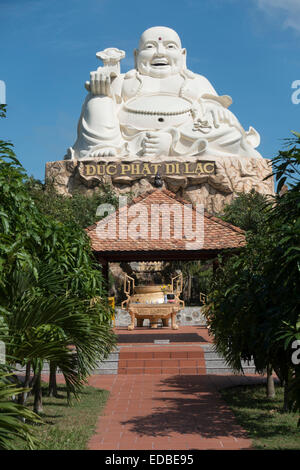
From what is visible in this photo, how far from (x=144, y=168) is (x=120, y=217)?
14.3 metres

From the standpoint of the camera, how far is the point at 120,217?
11.8 m

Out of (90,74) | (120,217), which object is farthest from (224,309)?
(90,74)

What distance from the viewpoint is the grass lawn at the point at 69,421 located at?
4891 mm

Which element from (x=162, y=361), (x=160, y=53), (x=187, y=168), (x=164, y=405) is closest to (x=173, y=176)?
(x=187, y=168)

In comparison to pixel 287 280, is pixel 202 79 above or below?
above

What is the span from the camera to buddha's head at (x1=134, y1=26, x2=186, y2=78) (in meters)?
27.7

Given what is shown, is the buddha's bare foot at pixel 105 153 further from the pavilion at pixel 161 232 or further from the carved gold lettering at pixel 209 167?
the pavilion at pixel 161 232

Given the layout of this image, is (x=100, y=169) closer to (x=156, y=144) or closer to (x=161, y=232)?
(x=156, y=144)

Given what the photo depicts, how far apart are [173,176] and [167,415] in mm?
20178

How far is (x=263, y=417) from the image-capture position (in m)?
6.12

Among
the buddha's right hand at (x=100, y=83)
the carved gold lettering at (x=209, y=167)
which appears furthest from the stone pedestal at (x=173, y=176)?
the buddha's right hand at (x=100, y=83)
